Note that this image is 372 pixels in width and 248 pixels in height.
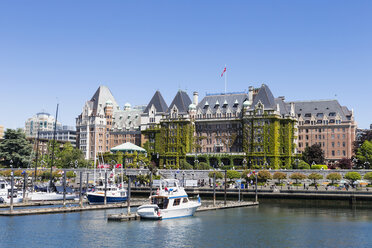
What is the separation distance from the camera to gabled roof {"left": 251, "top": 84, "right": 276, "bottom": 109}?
163 m

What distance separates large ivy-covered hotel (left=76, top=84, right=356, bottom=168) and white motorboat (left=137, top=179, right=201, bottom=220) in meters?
79.4

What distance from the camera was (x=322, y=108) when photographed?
180 metres

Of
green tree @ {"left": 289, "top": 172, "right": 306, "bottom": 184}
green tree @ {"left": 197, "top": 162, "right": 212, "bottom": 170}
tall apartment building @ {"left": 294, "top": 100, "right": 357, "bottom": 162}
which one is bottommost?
green tree @ {"left": 289, "top": 172, "right": 306, "bottom": 184}

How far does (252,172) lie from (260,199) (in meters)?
19.9

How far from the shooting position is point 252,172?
134500 millimetres

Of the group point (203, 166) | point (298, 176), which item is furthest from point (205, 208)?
point (203, 166)

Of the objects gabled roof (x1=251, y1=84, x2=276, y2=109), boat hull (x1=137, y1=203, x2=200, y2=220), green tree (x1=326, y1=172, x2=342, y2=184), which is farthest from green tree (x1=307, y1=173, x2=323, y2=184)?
boat hull (x1=137, y1=203, x2=200, y2=220)

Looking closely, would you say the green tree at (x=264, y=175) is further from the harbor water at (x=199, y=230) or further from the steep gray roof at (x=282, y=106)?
the harbor water at (x=199, y=230)

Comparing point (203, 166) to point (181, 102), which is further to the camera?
point (181, 102)

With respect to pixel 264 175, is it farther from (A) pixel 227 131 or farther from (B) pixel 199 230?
(B) pixel 199 230

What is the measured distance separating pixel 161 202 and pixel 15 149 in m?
121

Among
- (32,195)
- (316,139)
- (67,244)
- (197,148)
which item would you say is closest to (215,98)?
(197,148)

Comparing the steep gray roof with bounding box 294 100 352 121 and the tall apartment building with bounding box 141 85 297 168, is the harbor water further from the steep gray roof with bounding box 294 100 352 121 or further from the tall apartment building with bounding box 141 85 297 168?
the steep gray roof with bounding box 294 100 352 121

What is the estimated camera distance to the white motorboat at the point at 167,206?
7738cm
